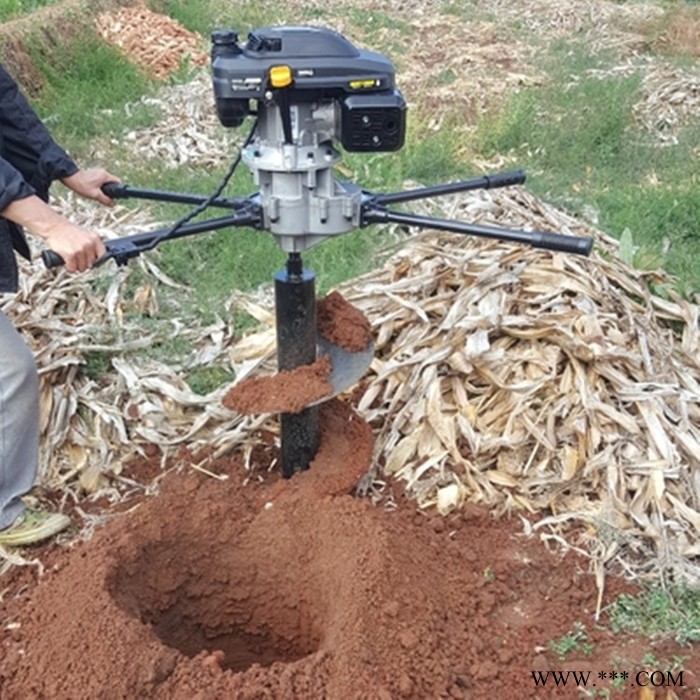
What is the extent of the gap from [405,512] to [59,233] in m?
1.59

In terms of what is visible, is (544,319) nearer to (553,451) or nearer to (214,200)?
(553,451)

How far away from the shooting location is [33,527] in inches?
136

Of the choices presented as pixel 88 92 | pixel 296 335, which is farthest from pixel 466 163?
pixel 296 335

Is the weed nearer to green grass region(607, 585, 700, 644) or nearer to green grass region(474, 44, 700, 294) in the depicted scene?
green grass region(607, 585, 700, 644)

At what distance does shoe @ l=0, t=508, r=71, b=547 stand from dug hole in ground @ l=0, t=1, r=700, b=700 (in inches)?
2.1

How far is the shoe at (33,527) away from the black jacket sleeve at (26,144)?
119 centimetres

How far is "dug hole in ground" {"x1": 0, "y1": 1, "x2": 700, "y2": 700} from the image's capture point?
2746 millimetres

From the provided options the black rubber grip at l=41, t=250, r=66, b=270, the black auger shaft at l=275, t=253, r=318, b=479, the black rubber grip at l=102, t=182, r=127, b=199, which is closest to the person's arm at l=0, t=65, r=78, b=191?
the black rubber grip at l=102, t=182, r=127, b=199

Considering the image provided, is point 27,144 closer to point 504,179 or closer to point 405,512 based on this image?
point 504,179

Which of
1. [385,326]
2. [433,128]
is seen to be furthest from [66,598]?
[433,128]

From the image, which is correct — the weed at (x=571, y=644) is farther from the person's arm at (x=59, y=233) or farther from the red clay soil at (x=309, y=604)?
the person's arm at (x=59, y=233)

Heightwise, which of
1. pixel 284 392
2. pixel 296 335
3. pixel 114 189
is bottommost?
pixel 284 392

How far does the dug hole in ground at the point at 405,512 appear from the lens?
2746 millimetres

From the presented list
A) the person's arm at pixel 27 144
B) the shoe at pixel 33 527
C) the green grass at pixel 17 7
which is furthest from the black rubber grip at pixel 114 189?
the green grass at pixel 17 7
